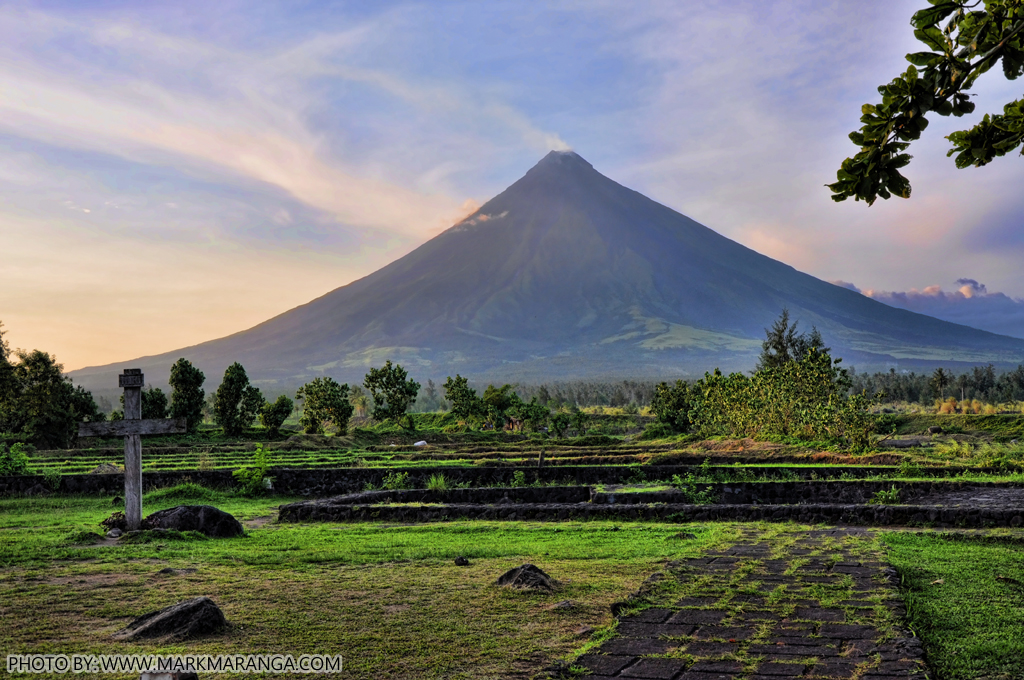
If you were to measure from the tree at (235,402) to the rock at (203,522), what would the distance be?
3376 cm

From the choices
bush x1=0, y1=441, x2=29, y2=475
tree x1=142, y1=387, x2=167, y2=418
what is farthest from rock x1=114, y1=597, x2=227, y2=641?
tree x1=142, y1=387, x2=167, y2=418

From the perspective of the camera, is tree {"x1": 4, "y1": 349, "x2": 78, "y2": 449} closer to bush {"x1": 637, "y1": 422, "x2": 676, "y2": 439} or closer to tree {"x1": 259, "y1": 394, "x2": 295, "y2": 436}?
tree {"x1": 259, "y1": 394, "x2": 295, "y2": 436}

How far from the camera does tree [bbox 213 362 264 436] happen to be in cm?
4431

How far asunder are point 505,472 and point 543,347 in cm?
16360

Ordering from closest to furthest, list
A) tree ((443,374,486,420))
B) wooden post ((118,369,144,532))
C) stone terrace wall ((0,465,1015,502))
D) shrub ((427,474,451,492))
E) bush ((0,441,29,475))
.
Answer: wooden post ((118,369,144,532)) < shrub ((427,474,451,492)) < stone terrace wall ((0,465,1015,502)) < bush ((0,441,29,475)) < tree ((443,374,486,420))

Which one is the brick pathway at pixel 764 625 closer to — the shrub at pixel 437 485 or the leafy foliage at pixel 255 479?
the shrub at pixel 437 485

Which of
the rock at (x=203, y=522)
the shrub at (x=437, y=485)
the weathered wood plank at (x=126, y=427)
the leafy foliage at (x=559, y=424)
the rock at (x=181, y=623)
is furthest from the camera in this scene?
the leafy foliage at (x=559, y=424)

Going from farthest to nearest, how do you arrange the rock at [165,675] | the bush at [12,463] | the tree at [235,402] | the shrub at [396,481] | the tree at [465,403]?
the tree at [465,403], the tree at [235,402], the bush at [12,463], the shrub at [396,481], the rock at [165,675]

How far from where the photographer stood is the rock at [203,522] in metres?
10.8

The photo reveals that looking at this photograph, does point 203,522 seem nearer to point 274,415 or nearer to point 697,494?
point 697,494

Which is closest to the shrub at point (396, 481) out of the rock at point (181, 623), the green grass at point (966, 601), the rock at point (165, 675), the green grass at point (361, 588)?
the green grass at point (361, 588)

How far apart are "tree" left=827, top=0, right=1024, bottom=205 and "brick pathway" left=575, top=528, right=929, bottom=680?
8.82ft

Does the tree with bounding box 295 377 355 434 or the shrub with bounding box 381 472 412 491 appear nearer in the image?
the shrub with bounding box 381 472 412 491

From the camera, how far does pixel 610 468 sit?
18.7m
